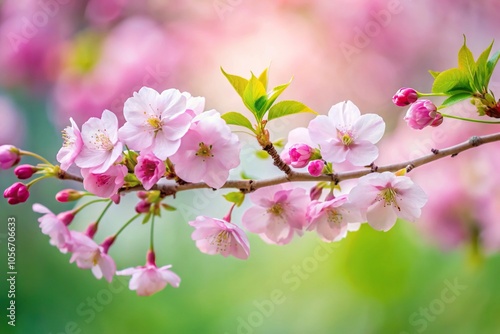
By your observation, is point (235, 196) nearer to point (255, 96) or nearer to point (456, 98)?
point (255, 96)

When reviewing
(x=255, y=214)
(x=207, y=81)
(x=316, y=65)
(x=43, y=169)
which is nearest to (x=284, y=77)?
(x=316, y=65)

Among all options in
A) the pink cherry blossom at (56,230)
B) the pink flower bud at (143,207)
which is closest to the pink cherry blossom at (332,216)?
the pink flower bud at (143,207)

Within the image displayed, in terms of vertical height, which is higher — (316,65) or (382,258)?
(316,65)

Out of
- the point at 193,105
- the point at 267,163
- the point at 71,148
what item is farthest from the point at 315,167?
the point at 267,163

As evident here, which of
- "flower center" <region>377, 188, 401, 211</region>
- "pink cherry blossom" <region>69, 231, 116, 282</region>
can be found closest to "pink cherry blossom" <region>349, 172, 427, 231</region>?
"flower center" <region>377, 188, 401, 211</region>

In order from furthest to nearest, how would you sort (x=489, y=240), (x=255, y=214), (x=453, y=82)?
(x=489, y=240) < (x=255, y=214) < (x=453, y=82)

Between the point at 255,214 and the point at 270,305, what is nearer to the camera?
the point at 255,214

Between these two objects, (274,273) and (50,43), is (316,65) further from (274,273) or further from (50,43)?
(50,43)
